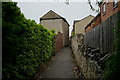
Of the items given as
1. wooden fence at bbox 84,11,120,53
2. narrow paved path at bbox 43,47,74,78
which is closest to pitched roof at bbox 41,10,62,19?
narrow paved path at bbox 43,47,74,78

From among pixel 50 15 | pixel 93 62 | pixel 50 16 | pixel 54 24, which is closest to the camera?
pixel 93 62

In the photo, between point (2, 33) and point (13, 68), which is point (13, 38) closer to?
point (2, 33)

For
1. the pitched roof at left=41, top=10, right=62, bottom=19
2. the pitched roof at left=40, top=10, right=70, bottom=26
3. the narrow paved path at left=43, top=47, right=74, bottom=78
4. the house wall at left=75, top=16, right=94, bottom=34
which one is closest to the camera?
the narrow paved path at left=43, top=47, right=74, bottom=78

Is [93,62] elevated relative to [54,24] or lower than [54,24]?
lower

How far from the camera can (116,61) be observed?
2670 millimetres

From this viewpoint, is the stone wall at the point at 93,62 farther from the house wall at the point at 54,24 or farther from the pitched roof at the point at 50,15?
the pitched roof at the point at 50,15

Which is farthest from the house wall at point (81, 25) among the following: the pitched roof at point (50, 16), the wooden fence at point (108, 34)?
the wooden fence at point (108, 34)

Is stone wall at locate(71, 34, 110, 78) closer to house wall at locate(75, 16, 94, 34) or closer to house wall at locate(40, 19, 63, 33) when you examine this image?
house wall at locate(40, 19, 63, 33)

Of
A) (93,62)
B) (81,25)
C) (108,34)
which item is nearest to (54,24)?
(81,25)

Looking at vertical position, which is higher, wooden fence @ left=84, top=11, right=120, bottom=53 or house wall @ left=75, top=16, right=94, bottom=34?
house wall @ left=75, top=16, right=94, bottom=34

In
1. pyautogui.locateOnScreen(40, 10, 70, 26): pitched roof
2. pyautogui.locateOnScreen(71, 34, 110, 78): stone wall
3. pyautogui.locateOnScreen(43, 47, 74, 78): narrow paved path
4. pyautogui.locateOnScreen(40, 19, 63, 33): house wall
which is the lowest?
pyautogui.locateOnScreen(43, 47, 74, 78): narrow paved path

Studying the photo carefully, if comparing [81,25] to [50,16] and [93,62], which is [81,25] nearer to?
[50,16]

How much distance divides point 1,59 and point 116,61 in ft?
8.52

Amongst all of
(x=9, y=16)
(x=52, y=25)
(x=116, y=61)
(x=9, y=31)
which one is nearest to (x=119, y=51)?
(x=116, y=61)
